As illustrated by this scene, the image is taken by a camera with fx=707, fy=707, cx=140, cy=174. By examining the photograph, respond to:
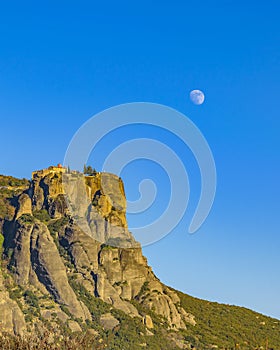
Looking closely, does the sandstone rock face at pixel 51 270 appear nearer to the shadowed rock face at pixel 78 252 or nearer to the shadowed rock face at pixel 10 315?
the shadowed rock face at pixel 78 252

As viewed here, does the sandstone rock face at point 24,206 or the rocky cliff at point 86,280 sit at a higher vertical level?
the sandstone rock face at point 24,206

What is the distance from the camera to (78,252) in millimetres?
176750

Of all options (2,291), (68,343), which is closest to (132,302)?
(2,291)

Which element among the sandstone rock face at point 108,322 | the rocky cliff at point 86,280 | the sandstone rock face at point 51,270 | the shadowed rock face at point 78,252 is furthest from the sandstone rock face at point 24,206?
the sandstone rock face at point 108,322

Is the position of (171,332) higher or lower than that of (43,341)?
higher

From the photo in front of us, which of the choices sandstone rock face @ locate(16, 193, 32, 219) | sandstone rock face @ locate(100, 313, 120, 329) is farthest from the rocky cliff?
sandstone rock face @ locate(100, 313, 120, 329)

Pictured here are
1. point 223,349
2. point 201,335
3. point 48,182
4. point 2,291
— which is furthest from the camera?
point 48,182

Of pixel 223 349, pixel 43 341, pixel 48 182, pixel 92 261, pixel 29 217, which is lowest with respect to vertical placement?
pixel 43 341

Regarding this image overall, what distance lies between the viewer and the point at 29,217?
7106 inches

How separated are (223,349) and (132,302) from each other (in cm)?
2617

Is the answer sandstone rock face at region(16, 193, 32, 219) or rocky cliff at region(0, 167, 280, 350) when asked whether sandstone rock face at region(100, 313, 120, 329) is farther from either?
sandstone rock face at region(16, 193, 32, 219)

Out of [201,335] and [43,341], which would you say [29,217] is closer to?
[201,335]

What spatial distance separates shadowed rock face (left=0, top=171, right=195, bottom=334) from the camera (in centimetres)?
16662

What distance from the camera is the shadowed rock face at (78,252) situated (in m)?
167
